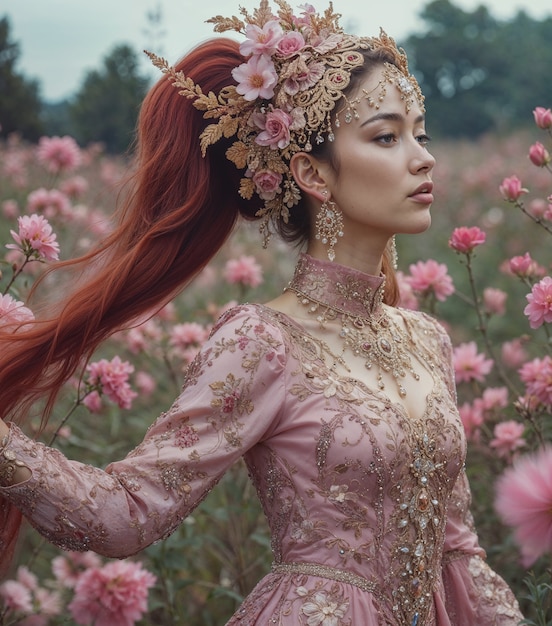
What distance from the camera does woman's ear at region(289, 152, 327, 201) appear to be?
1613 millimetres

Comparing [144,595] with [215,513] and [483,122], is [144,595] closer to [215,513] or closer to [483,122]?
[215,513]

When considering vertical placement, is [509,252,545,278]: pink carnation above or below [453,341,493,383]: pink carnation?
above

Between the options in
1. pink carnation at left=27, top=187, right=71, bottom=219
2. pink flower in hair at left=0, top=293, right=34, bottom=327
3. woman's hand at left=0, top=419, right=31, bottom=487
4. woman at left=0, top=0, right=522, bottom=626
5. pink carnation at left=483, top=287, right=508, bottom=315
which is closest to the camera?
woman's hand at left=0, top=419, right=31, bottom=487

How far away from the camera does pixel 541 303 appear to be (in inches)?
→ 63.8

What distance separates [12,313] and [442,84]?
545 inches

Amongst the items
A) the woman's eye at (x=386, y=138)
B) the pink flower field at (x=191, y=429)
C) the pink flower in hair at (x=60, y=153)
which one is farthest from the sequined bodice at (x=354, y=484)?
the pink flower in hair at (x=60, y=153)

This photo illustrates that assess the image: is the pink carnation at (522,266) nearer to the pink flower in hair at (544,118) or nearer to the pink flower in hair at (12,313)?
the pink flower in hair at (544,118)

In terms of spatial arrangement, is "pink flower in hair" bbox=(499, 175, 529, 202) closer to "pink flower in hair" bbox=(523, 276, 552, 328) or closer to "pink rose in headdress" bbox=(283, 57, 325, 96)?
"pink flower in hair" bbox=(523, 276, 552, 328)

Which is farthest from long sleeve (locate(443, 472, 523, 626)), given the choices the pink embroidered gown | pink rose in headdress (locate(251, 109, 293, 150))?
pink rose in headdress (locate(251, 109, 293, 150))

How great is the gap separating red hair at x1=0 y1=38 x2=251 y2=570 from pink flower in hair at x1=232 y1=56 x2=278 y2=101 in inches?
2.3

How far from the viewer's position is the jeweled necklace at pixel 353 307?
5.21ft

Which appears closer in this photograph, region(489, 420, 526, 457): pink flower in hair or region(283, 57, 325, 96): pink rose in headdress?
region(283, 57, 325, 96): pink rose in headdress

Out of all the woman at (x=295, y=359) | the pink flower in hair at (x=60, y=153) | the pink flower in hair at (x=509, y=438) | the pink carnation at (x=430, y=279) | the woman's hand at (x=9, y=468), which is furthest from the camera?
the pink flower in hair at (x=60, y=153)

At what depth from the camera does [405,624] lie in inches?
58.7
